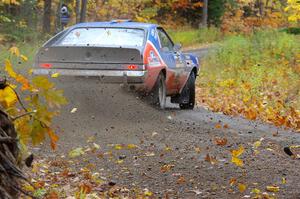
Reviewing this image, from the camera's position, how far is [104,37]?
10133 mm

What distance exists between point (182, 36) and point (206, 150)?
3085 cm

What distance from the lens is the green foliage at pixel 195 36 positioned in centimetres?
3763

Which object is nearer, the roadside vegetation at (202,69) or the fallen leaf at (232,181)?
the roadside vegetation at (202,69)

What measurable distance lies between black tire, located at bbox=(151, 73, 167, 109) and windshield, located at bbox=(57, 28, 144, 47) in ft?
2.28

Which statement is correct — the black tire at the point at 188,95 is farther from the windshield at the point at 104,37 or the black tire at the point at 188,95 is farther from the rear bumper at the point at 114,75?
the rear bumper at the point at 114,75

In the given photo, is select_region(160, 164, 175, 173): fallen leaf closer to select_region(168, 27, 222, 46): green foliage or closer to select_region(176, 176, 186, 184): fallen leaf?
select_region(176, 176, 186, 184): fallen leaf

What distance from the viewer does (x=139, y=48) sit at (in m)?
9.70

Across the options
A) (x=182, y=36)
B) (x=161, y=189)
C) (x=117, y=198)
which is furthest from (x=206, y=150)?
(x=182, y=36)

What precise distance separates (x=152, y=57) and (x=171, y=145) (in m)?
2.45

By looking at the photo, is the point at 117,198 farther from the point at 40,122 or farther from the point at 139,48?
the point at 139,48

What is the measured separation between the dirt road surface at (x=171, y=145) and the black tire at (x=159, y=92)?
21 cm

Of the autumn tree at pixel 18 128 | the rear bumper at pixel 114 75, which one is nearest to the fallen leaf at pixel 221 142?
the rear bumper at pixel 114 75

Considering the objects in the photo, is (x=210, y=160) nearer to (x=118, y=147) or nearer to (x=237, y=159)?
(x=237, y=159)

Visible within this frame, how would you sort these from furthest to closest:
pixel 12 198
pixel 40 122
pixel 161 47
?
1. pixel 161 47
2. pixel 40 122
3. pixel 12 198
